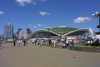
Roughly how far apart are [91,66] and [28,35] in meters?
152

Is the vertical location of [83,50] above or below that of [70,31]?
below

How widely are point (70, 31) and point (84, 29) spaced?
38.9 feet

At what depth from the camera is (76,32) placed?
141375 millimetres

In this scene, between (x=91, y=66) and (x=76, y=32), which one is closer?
(x=91, y=66)

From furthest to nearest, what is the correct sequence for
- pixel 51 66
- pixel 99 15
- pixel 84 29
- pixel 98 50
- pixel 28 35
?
pixel 28 35 < pixel 84 29 < pixel 99 15 < pixel 98 50 < pixel 51 66

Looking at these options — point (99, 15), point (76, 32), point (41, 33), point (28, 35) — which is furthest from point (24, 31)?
point (99, 15)

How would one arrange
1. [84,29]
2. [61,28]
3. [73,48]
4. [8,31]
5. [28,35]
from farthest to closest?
[8,31]
[28,35]
[61,28]
[84,29]
[73,48]

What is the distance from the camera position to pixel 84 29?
13700cm

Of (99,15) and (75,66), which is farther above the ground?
(99,15)

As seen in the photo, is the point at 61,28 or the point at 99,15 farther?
the point at 61,28

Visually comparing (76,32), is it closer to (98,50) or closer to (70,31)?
(70,31)

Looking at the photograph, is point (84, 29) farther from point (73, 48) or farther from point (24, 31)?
point (73, 48)

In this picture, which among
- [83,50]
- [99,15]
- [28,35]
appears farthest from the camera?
[28,35]

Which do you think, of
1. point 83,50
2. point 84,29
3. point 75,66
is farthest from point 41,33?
point 75,66
